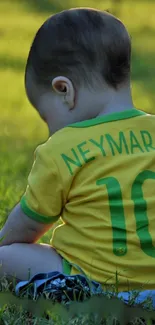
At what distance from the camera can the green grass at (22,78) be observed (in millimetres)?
6348

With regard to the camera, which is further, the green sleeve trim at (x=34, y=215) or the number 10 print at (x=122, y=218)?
the green sleeve trim at (x=34, y=215)

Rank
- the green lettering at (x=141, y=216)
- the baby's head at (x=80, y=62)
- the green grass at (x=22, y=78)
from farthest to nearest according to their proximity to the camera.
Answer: the green grass at (x=22, y=78) < the baby's head at (x=80, y=62) < the green lettering at (x=141, y=216)

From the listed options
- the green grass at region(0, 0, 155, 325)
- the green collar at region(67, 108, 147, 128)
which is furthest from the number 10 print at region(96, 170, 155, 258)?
the green grass at region(0, 0, 155, 325)

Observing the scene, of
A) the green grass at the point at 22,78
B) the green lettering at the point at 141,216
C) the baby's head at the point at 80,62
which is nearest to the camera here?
the green lettering at the point at 141,216

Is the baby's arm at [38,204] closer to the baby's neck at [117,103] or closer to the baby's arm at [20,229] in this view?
the baby's arm at [20,229]

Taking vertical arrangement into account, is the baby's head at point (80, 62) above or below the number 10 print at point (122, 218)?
above

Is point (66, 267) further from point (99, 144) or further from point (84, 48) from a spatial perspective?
point (84, 48)

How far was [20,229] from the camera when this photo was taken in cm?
376

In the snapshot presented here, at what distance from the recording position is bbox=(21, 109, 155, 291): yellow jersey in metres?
3.60

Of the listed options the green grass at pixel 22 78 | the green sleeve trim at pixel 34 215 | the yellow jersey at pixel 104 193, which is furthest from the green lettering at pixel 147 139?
the green grass at pixel 22 78

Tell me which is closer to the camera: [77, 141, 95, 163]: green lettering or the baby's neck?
[77, 141, 95, 163]: green lettering

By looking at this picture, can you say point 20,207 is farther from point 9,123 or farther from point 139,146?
point 9,123

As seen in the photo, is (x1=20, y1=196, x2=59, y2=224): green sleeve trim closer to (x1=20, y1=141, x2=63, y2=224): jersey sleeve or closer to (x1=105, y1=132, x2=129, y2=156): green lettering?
(x1=20, y1=141, x2=63, y2=224): jersey sleeve

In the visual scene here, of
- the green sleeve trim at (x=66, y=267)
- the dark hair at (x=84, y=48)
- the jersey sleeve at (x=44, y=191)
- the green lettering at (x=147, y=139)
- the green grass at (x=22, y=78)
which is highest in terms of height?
the dark hair at (x=84, y=48)
